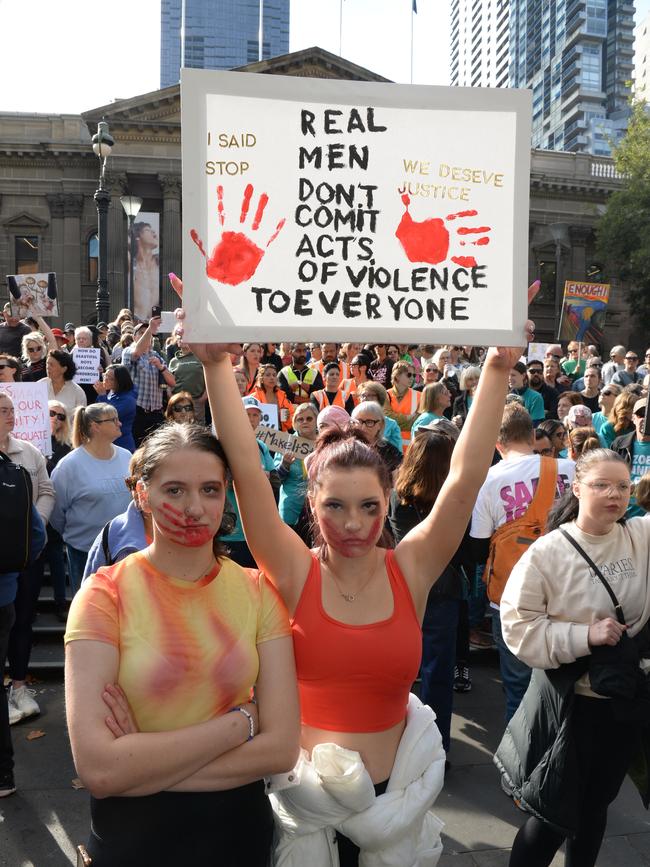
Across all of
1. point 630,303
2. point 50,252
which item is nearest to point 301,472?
point 50,252

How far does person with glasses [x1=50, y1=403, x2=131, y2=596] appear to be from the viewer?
492 cm

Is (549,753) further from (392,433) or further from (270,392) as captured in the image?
(270,392)

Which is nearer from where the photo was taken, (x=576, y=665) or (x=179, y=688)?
(x=179, y=688)

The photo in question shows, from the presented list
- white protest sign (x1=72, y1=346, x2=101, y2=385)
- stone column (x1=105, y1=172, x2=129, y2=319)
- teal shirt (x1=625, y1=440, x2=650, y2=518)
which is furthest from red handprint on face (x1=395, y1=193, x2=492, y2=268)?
stone column (x1=105, y1=172, x2=129, y2=319)

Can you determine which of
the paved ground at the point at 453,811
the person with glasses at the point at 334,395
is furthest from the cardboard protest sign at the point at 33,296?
the paved ground at the point at 453,811

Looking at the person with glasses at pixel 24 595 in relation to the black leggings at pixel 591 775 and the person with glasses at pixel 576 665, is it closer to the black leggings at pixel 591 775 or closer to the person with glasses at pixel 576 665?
the person with glasses at pixel 576 665

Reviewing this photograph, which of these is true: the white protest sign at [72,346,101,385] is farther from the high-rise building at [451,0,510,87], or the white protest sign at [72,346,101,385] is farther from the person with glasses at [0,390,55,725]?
the high-rise building at [451,0,510,87]

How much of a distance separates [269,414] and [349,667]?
5609 millimetres

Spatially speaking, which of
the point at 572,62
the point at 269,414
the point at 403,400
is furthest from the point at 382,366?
the point at 572,62

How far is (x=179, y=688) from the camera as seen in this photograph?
1.79m

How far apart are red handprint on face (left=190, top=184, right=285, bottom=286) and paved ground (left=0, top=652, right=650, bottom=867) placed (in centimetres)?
283

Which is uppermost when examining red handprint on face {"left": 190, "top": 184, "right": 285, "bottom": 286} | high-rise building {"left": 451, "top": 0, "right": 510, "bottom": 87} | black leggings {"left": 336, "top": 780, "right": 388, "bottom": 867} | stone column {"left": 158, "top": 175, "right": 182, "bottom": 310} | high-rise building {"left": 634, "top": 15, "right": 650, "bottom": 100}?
high-rise building {"left": 451, "top": 0, "right": 510, "bottom": 87}

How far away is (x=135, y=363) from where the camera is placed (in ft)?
28.2

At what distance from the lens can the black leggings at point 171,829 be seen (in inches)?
69.1
